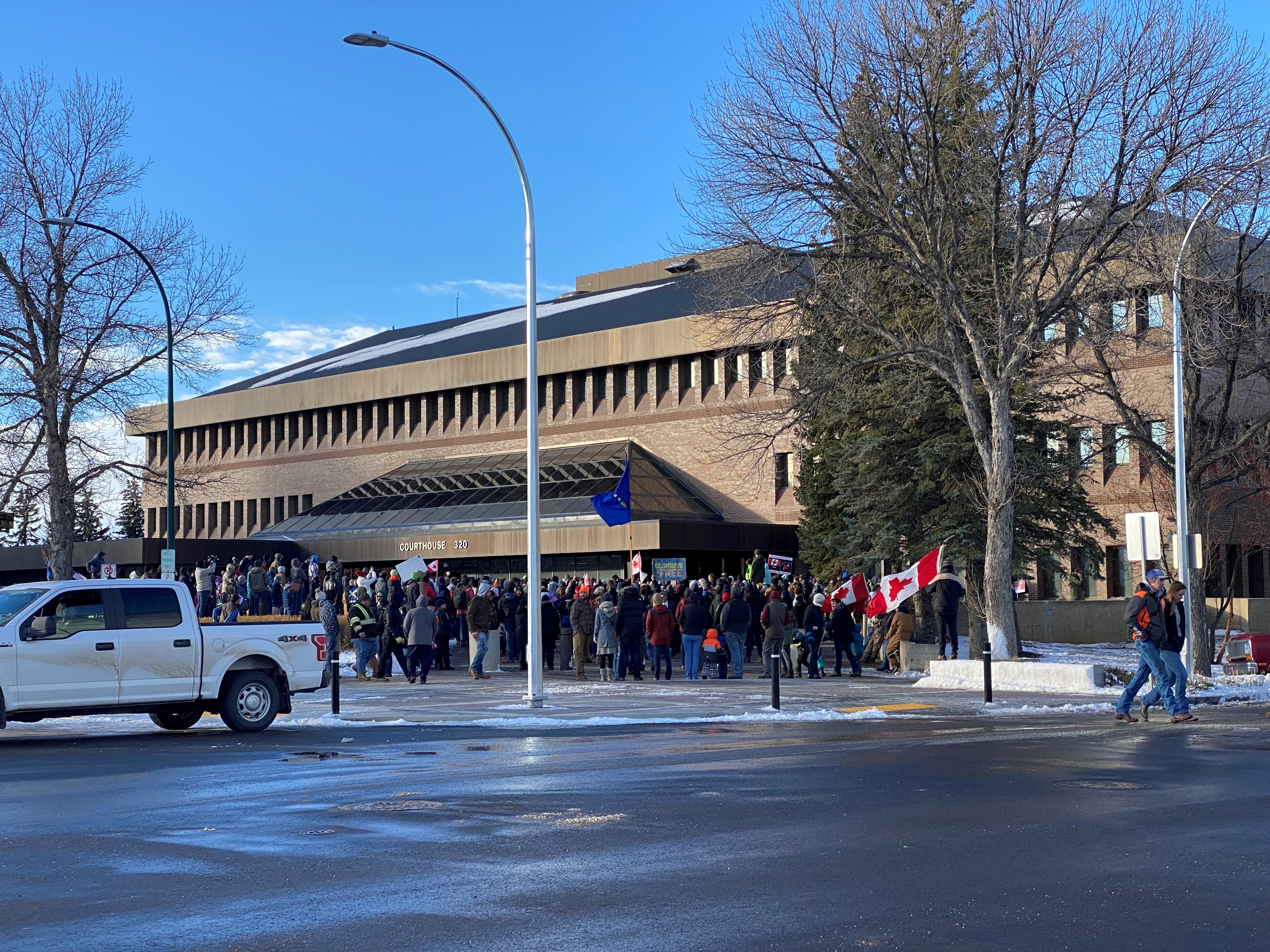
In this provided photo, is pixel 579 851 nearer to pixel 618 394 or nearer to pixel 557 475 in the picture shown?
pixel 557 475

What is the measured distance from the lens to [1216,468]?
39312 mm

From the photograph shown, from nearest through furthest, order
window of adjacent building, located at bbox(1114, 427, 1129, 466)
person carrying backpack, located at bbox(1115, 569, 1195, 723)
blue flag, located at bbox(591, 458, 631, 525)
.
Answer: person carrying backpack, located at bbox(1115, 569, 1195, 723) → blue flag, located at bbox(591, 458, 631, 525) → window of adjacent building, located at bbox(1114, 427, 1129, 466)

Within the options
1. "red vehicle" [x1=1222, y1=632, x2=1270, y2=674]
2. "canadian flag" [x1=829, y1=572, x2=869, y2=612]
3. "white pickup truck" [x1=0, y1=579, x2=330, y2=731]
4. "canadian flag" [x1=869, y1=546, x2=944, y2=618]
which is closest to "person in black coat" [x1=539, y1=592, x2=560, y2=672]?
"canadian flag" [x1=829, y1=572, x2=869, y2=612]

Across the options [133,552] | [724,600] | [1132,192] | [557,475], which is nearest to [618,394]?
[557,475]

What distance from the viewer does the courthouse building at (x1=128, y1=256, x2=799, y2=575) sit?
53219 millimetres

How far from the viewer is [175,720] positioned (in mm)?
18594

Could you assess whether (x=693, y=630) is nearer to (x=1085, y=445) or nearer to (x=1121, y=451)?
(x=1121, y=451)

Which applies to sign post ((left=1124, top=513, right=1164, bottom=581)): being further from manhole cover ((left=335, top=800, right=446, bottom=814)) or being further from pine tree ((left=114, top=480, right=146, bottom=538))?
pine tree ((left=114, top=480, right=146, bottom=538))

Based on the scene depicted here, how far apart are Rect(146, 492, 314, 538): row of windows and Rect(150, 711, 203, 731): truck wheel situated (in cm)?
5217

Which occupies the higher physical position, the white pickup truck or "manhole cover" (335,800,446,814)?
the white pickup truck

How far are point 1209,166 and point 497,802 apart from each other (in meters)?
19.8

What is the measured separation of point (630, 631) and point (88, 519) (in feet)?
157

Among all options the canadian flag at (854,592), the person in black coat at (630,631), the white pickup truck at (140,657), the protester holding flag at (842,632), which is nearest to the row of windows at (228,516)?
the canadian flag at (854,592)

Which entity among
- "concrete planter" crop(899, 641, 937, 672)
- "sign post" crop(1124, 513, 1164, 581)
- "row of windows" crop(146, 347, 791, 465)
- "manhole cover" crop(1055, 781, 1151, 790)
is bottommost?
"manhole cover" crop(1055, 781, 1151, 790)
